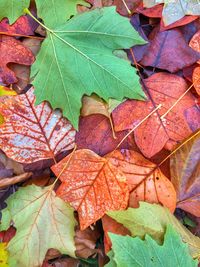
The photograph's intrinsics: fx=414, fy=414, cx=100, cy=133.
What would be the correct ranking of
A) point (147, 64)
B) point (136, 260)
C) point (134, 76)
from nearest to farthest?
1. point (136, 260)
2. point (134, 76)
3. point (147, 64)

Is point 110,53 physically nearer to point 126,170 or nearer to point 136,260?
point 126,170

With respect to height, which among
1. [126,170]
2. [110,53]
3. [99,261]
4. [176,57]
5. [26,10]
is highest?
[26,10]

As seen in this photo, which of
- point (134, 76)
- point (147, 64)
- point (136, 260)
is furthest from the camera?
point (147, 64)

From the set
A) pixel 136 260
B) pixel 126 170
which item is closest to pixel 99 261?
pixel 136 260

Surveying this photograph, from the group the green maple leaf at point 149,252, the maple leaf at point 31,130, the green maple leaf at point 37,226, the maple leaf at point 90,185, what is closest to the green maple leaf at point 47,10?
the maple leaf at point 31,130

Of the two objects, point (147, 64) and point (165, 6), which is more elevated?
point (165, 6)

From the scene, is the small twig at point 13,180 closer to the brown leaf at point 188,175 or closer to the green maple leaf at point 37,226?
the green maple leaf at point 37,226

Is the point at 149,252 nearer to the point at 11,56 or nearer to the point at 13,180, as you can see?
the point at 13,180
